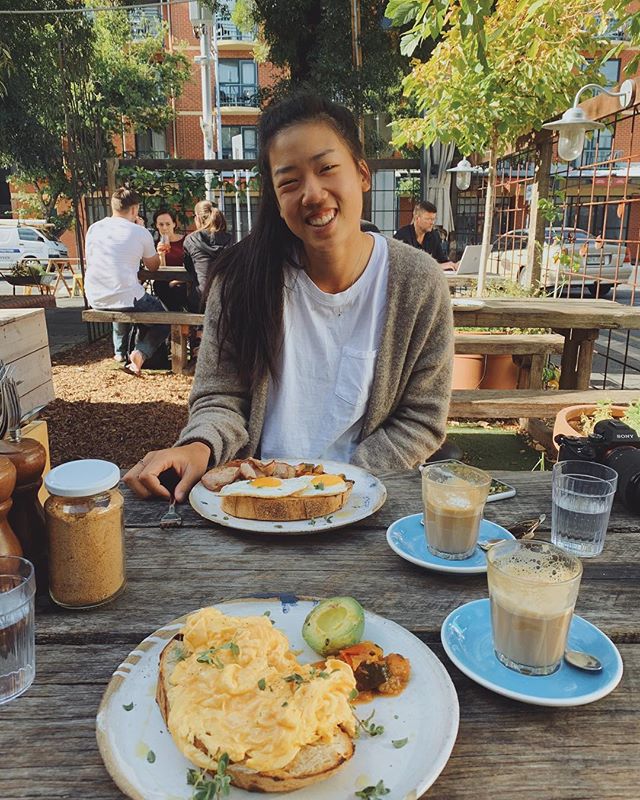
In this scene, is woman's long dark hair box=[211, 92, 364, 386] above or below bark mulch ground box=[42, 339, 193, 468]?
above

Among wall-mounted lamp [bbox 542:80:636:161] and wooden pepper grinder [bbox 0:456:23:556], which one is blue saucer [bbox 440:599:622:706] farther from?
wall-mounted lamp [bbox 542:80:636:161]

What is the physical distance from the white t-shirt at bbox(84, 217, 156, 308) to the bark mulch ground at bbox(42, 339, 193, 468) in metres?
0.81

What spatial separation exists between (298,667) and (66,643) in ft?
1.38

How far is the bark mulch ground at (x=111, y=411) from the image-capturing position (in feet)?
15.8

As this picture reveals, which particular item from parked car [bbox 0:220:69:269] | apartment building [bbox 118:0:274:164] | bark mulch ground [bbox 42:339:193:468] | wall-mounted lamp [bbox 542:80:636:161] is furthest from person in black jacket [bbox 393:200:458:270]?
apartment building [bbox 118:0:274:164]

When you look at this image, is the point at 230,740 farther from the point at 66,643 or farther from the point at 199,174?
the point at 199,174

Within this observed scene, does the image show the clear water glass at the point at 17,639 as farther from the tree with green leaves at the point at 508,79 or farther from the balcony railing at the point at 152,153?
the balcony railing at the point at 152,153

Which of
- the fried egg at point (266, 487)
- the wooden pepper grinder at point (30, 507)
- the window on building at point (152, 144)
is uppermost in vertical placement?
the window on building at point (152, 144)

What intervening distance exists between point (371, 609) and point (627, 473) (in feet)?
2.59

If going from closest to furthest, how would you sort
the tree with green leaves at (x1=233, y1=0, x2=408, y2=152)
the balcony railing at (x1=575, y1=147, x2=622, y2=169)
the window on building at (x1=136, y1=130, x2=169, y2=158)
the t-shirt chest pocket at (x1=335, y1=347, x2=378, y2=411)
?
the t-shirt chest pocket at (x1=335, y1=347, x2=378, y2=411), the balcony railing at (x1=575, y1=147, x2=622, y2=169), the tree with green leaves at (x1=233, y1=0, x2=408, y2=152), the window on building at (x1=136, y1=130, x2=169, y2=158)

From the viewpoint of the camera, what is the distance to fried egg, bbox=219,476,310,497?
144 cm

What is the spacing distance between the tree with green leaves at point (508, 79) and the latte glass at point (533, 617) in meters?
4.81

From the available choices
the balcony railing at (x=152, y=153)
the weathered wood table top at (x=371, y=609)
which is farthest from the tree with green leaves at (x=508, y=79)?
the balcony railing at (x=152, y=153)

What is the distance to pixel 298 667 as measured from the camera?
846 millimetres
